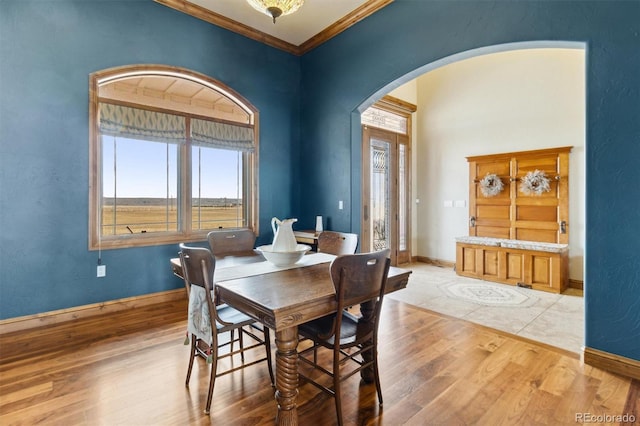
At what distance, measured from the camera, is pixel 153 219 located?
384cm

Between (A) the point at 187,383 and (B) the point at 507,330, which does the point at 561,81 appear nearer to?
(B) the point at 507,330

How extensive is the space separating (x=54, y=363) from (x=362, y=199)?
347cm

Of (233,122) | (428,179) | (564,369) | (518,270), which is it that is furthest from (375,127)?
(564,369)

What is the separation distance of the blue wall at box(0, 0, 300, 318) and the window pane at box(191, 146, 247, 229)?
26.9 inches

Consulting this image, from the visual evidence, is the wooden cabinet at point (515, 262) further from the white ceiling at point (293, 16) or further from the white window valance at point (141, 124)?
the white window valance at point (141, 124)

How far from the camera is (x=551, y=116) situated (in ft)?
15.4

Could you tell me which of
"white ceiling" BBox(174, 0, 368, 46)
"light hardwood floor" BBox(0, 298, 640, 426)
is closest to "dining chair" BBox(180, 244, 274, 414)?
"light hardwood floor" BBox(0, 298, 640, 426)

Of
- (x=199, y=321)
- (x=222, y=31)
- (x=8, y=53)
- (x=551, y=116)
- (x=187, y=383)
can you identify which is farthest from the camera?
(x=551, y=116)

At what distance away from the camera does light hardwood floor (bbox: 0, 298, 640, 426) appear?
179cm

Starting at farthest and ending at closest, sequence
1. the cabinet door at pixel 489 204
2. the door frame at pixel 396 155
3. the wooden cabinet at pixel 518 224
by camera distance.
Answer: the door frame at pixel 396 155 → the cabinet door at pixel 489 204 → the wooden cabinet at pixel 518 224

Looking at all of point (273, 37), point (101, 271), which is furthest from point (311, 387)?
point (273, 37)

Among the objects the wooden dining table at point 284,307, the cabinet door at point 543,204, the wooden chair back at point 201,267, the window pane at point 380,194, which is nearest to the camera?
the wooden dining table at point 284,307

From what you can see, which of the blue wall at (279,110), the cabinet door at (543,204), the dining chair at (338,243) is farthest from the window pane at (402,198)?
the dining chair at (338,243)

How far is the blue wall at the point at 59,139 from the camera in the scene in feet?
9.45
